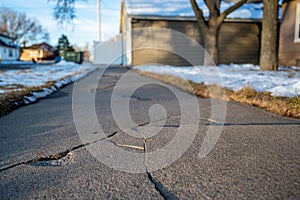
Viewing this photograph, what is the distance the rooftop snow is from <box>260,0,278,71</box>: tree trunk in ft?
22.4

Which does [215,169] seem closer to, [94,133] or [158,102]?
[94,133]

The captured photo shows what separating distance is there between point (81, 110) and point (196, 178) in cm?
242

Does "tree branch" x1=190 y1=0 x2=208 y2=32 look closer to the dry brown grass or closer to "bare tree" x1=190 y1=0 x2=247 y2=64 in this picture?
"bare tree" x1=190 y1=0 x2=247 y2=64

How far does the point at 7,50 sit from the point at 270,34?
152ft

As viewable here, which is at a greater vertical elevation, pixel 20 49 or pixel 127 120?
pixel 20 49

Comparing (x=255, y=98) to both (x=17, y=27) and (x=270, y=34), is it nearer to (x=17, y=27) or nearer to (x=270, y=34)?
(x=270, y=34)

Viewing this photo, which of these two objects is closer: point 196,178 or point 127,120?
point 196,178

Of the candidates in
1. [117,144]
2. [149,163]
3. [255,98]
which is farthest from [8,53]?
[149,163]

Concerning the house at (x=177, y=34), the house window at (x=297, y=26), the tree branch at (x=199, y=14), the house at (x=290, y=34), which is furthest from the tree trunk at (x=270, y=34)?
the house at (x=177, y=34)

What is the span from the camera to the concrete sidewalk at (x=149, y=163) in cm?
135

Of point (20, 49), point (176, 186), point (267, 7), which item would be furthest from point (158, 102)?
point (20, 49)

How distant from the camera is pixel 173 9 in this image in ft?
49.3

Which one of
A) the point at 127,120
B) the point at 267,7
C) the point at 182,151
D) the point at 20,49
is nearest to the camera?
the point at 182,151

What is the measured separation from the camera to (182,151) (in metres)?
1.93
